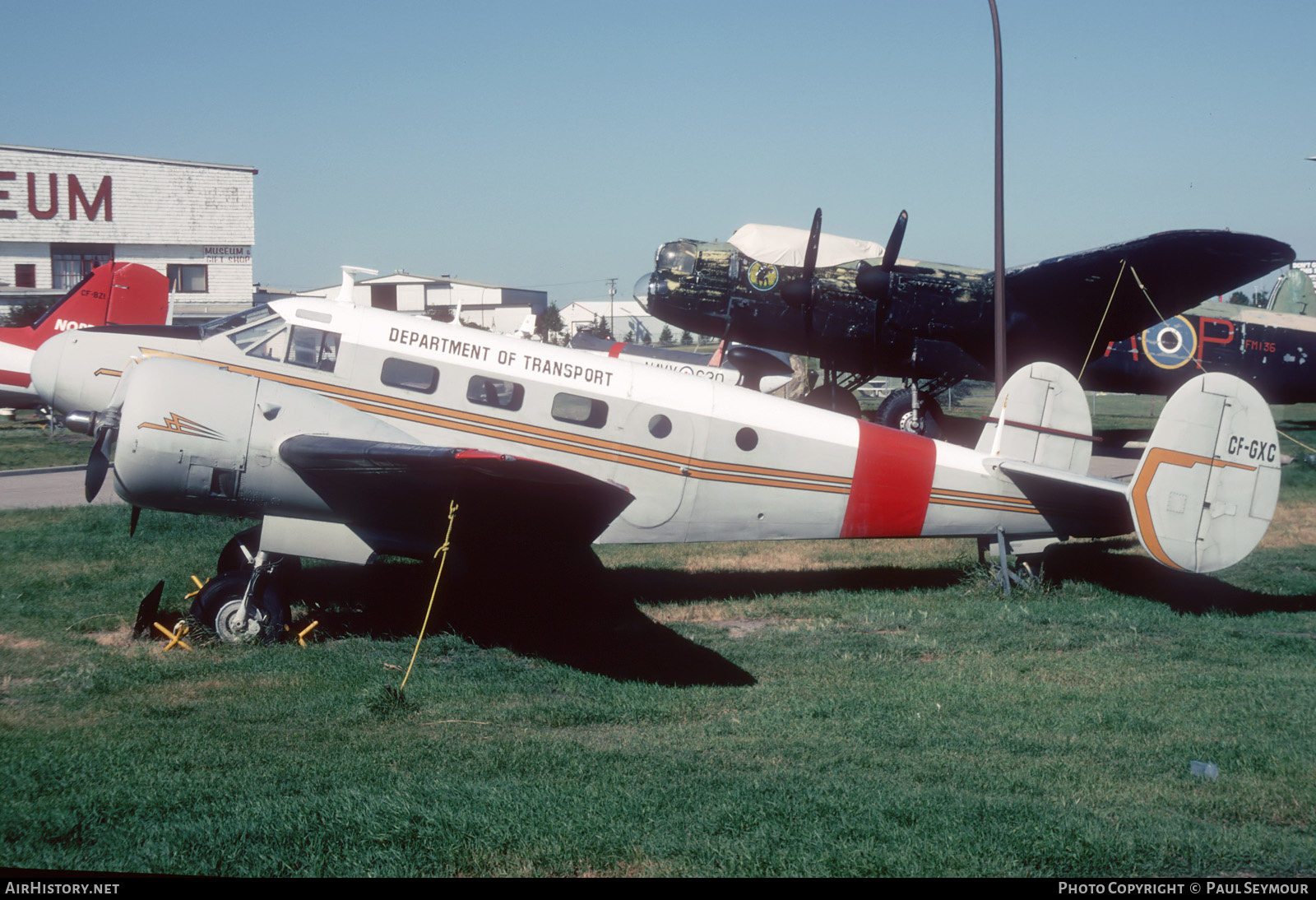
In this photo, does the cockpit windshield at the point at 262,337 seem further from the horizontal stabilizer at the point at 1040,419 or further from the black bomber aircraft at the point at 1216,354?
the black bomber aircraft at the point at 1216,354

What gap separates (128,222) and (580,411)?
51.2 metres

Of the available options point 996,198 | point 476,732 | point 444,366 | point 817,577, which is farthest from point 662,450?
point 996,198

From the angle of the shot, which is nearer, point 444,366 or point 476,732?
point 476,732

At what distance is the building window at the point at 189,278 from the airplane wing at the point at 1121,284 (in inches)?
1832

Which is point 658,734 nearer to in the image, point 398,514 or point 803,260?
point 398,514

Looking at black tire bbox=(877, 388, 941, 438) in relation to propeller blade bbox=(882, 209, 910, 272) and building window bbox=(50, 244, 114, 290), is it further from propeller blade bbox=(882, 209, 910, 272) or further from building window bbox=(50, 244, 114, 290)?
building window bbox=(50, 244, 114, 290)

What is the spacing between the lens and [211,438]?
8172mm

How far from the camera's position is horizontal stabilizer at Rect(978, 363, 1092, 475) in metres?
10.5

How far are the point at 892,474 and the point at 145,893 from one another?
796 centimetres

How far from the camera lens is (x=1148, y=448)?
9.44m

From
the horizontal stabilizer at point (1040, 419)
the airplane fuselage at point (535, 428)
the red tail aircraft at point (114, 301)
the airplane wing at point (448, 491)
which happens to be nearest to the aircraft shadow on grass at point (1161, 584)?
the airplane fuselage at point (535, 428)

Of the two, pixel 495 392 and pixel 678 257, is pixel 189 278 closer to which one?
pixel 678 257

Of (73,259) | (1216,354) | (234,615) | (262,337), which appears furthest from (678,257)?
(73,259)

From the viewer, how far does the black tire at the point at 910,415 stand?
708 inches
